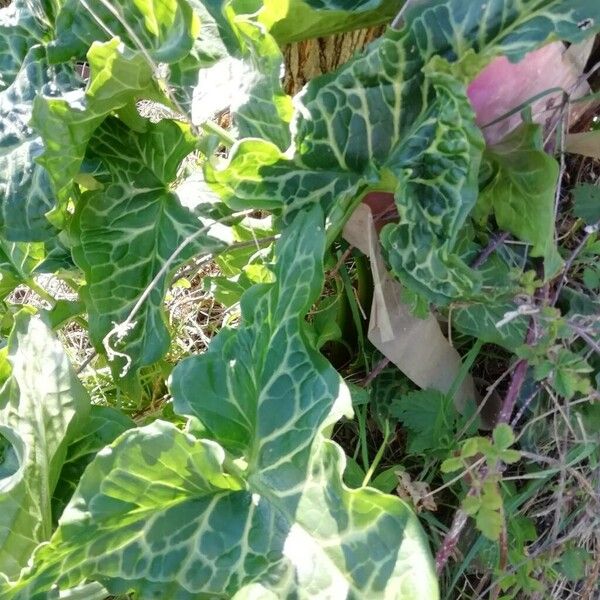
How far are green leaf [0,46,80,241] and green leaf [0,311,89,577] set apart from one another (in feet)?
0.30

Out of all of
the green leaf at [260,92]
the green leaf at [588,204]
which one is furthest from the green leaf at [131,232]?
the green leaf at [588,204]

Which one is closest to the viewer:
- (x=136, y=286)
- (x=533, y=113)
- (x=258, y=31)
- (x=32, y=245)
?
(x=258, y=31)

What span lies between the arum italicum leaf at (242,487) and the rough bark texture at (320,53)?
264 millimetres

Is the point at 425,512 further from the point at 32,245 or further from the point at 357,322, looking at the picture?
the point at 32,245

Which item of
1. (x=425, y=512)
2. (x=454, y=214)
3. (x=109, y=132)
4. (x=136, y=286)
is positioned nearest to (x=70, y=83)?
(x=109, y=132)

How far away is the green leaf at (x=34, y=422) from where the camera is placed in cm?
73

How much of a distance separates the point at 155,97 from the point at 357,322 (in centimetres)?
30

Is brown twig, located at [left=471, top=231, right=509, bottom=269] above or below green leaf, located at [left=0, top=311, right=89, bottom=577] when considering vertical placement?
above

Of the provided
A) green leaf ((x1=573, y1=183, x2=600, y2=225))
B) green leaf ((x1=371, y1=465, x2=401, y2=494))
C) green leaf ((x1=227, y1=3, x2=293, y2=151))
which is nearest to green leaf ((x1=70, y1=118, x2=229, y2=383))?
green leaf ((x1=227, y1=3, x2=293, y2=151))

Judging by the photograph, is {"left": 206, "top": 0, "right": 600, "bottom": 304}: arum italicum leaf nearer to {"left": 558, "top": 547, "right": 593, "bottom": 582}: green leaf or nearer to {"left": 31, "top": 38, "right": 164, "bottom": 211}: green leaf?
{"left": 31, "top": 38, "right": 164, "bottom": 211}: green leaf

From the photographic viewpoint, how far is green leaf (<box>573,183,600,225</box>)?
77 cm

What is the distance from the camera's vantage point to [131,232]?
2.72 feet

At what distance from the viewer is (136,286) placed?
2.71 feet

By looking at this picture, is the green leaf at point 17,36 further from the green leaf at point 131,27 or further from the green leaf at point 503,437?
the green leaf at point 503,437
